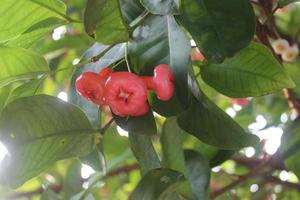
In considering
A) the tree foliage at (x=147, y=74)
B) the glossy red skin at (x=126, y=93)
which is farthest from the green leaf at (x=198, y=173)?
the glossy red skin at (x=126, y=93)

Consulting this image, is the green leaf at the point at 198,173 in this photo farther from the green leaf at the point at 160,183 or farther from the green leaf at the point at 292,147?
the green leaf at the point at 292,147

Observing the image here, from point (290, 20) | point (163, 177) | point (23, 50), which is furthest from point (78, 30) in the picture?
point (163, 177)

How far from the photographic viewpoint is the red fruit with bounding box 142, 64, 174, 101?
68cm

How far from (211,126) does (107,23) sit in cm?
20

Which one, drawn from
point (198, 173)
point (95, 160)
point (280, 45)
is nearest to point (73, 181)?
point (95, 160)

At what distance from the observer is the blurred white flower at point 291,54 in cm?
125

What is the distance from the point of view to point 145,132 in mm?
770

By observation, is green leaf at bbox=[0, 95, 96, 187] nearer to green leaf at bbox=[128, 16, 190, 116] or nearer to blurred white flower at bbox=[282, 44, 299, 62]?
green leaf at bbox=[128, 16, 190, 116]

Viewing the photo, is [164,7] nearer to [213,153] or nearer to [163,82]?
[163,82]

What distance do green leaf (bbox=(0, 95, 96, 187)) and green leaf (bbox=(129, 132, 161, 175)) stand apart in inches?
2.9

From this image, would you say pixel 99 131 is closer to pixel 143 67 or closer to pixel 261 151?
pixel 143 67

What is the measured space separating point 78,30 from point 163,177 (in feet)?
2.60

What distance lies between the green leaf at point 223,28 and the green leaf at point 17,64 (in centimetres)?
27

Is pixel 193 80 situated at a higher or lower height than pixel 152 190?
higher
